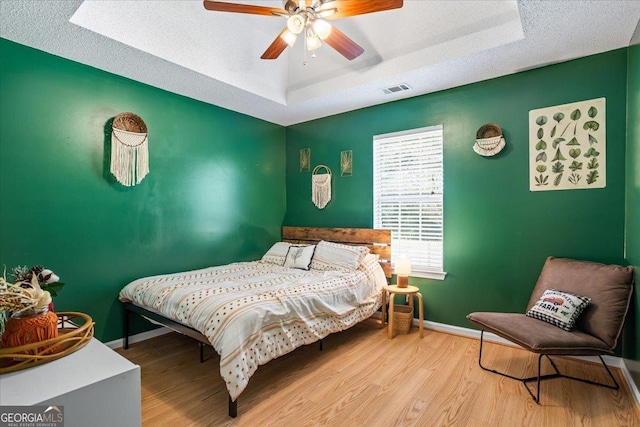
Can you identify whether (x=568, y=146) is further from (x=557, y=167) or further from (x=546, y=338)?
(x=546, y=338)

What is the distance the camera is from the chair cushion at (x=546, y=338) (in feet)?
6.93

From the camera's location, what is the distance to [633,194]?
2.36 m

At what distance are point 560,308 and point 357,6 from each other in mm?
2504

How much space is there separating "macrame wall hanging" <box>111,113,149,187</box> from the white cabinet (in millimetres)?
2310

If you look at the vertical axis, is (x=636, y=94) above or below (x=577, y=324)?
above

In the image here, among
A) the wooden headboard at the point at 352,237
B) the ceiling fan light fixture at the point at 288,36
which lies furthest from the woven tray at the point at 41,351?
the wooden headboard at the point at 352,237

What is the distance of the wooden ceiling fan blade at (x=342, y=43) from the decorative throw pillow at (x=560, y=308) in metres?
2.38

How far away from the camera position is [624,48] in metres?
2.60

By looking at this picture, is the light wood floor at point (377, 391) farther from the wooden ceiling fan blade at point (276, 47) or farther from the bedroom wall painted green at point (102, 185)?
the wooden ceiling fan blade at point (276, 47)

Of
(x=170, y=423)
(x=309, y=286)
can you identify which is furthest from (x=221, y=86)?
(x=170, y=423)

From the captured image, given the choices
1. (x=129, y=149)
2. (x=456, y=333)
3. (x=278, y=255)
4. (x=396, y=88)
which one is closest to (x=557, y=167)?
(x=396, y=88)

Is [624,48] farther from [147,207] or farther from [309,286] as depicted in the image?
[147,207]

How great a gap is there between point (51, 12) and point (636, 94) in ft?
13.2

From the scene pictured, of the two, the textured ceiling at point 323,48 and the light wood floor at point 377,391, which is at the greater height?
the textured ceiling at point 323,48
